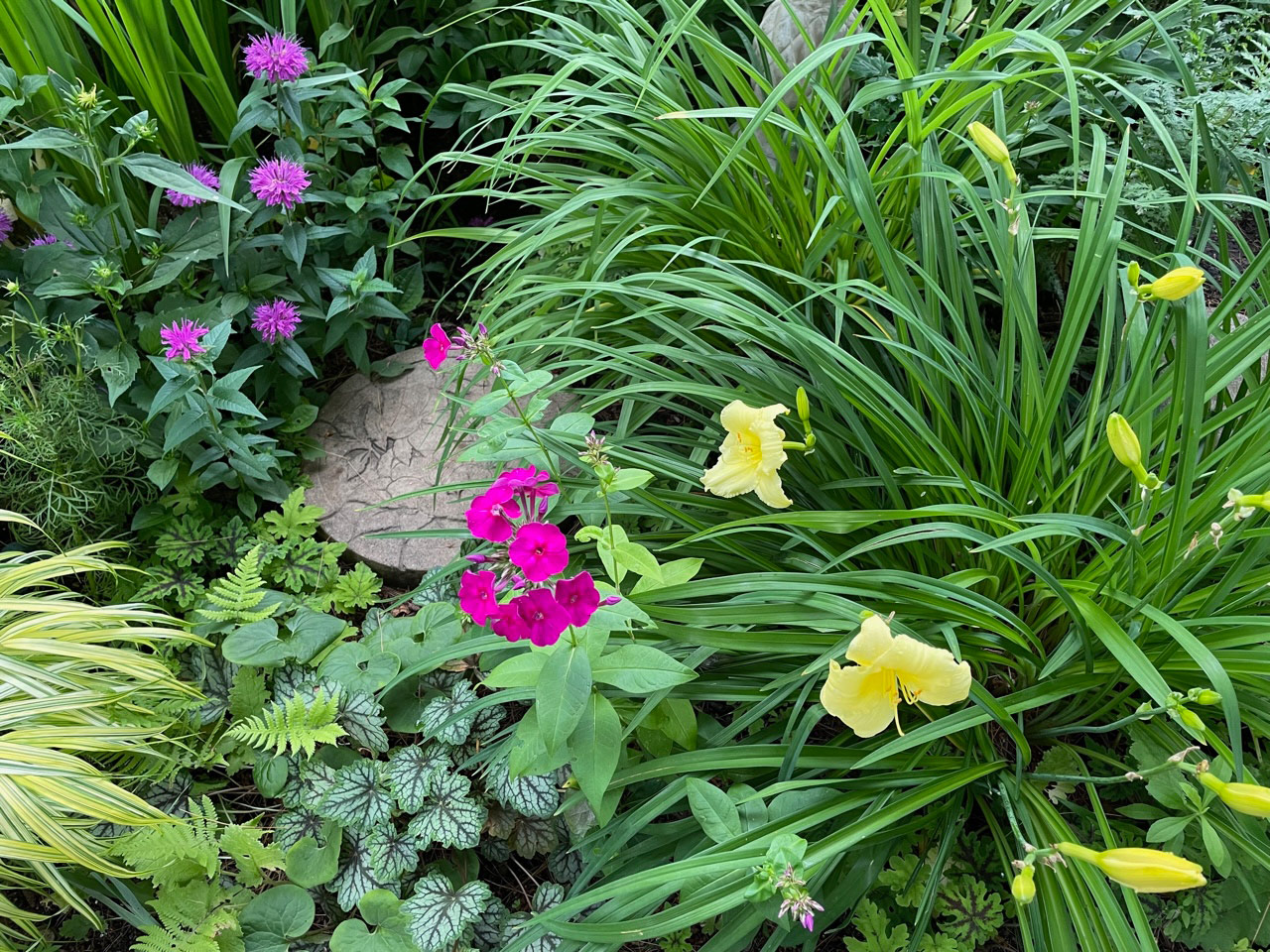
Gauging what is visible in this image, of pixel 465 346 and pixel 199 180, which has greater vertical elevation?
pixel 199 180

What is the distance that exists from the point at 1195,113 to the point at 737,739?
1377 mm

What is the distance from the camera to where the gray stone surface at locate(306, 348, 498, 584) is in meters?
2.06

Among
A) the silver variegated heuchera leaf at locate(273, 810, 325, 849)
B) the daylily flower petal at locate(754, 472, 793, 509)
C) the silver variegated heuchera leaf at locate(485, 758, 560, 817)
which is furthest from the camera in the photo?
the silver variegated heuchera leaf at locate(273, 810, 325, 849)

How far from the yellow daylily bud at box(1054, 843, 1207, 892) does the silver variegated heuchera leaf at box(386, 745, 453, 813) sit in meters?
1.00

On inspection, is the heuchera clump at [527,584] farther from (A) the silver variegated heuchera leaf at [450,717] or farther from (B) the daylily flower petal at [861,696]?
(A) the silver variegated heuchera leaf at [450,717]

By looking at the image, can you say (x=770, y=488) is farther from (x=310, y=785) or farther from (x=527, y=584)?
(x=310, y=785)

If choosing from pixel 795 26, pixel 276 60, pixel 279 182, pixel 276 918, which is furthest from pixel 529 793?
pixel 795 26

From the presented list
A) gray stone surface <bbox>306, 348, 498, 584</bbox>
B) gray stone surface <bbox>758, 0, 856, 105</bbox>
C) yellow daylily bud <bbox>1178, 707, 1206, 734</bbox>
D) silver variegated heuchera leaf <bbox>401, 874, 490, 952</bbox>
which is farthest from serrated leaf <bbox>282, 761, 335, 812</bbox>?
gray stone surface <bbox>758, 0, 856, 105</bbox>

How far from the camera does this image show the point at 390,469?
7.21 feet

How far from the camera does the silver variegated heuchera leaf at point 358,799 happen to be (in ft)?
4.91

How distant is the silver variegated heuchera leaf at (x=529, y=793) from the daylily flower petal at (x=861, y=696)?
22.3 inches

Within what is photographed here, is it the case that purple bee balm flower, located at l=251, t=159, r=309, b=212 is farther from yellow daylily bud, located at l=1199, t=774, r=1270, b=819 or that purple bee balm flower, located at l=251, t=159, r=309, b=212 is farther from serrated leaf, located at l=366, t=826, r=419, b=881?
yellow daylily bud, located at l=1199, t=774, r=1270, b=819

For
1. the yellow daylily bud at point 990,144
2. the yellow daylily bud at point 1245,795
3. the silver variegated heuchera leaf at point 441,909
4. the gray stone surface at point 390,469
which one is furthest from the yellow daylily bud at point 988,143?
the silver variegated heuchera leaf at point 441,909

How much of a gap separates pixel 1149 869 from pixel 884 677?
0.32 metres
